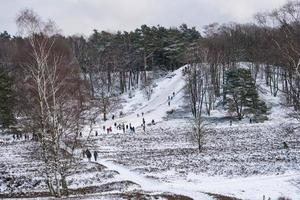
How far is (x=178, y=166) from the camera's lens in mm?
42344

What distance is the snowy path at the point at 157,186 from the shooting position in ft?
103

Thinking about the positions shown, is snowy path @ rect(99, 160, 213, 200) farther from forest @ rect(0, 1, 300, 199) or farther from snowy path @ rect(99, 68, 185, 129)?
snowy path @ rect(99, 68, 185, 129)

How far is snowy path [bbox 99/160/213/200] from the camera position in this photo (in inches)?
1236

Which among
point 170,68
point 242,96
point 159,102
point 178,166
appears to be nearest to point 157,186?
point 178,166

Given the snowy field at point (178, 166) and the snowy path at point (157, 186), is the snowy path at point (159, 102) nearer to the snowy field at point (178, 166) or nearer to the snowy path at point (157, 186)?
the snowy field at point (178, 166)

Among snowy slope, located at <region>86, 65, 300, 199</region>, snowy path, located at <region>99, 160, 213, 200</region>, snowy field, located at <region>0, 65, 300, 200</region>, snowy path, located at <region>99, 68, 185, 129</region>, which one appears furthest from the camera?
snowy path, located at <region>99, 68, 185, 129</region>

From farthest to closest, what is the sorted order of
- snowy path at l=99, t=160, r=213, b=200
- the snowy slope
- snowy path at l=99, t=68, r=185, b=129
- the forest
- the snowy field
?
snowy path at l=99, t=68, r=185, b=129 → the forest → the snowy slope → the snowy field → snowy path at l=99, t=160, r=213, b=200

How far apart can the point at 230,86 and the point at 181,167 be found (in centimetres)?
4133

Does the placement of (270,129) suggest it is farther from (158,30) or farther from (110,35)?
(110,35)

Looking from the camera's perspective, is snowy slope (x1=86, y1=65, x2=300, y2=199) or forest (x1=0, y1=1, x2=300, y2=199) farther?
forest (x1=0, y1=1, x2=300, y2=199)

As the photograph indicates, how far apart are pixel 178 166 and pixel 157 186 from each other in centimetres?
Result: 773

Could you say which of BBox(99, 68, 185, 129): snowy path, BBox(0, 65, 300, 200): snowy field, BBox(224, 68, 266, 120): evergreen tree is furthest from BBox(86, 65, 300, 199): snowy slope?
BBox(224, 68, 266, 120): evergreen tree

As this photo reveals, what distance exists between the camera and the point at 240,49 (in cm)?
11356

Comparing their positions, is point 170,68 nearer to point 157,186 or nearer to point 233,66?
point 233,66
